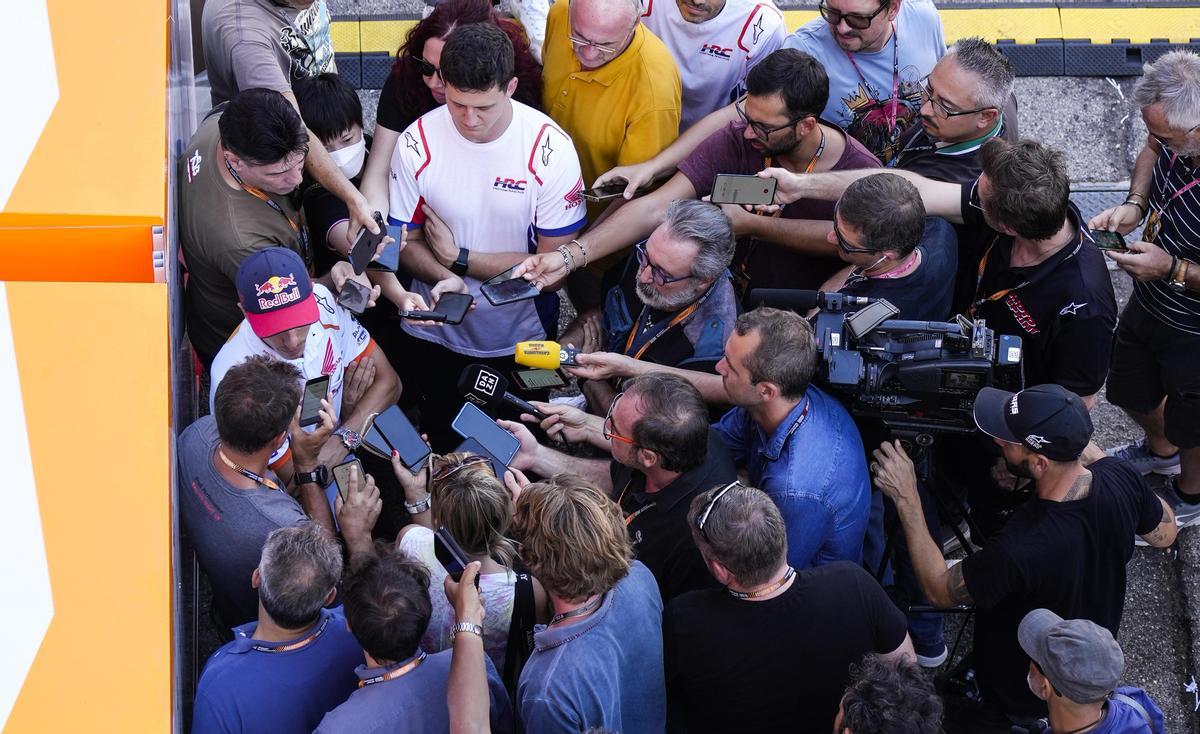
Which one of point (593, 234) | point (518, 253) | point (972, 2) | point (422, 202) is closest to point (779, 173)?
point (593, 234)

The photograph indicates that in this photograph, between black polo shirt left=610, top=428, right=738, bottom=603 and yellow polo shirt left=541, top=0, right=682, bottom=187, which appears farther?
yellow polo shirt left=541, top=0, right=682, bottom=187

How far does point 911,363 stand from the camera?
352 centimetres

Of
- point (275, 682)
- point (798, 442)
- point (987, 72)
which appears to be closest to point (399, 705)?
point (275, 682)

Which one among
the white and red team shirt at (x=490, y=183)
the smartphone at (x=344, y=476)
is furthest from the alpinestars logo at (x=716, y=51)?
the smartphone at (x=344, y=476)

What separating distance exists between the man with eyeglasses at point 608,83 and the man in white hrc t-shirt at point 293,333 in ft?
4.26

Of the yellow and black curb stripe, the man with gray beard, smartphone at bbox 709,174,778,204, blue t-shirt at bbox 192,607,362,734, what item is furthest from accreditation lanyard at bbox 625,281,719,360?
the yellow and black curb stripe

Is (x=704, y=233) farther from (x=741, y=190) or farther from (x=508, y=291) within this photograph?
(x=508, y=291)

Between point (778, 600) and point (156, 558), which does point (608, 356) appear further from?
point (156, 558)

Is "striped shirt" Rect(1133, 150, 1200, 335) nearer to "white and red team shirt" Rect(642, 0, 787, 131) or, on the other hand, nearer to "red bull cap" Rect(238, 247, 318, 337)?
"white and red team shirt" Rect(642, 0, 787, 131)

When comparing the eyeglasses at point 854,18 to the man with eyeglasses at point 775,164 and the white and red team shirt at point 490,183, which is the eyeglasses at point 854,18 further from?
the white and red team shirt at point 490,183

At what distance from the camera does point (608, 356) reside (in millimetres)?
4039

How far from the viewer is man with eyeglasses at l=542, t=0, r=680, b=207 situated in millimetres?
4301

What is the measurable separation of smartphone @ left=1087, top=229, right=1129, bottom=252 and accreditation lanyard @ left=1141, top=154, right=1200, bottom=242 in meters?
0.30

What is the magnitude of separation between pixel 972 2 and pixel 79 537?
6526mm
